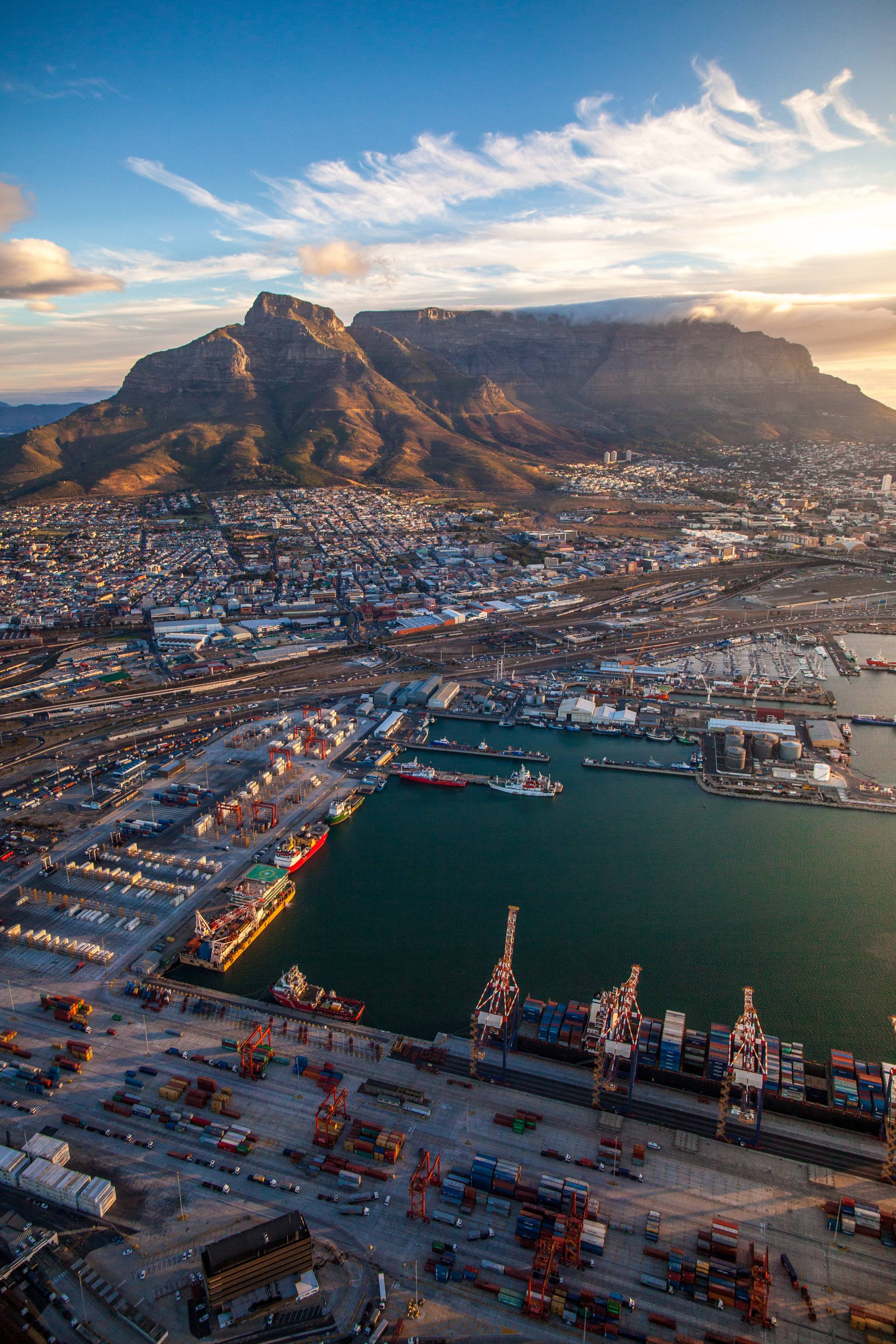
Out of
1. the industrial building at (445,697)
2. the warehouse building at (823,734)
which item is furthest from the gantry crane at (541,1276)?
the warehouse building at (823,734)

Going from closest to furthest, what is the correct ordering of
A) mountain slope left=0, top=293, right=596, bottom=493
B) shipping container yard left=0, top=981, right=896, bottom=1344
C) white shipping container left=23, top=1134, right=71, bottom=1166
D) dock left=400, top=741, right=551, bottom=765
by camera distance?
shipping container yard left=0, top=981, right=896, bottom=1344 → white shipping container left=23, top=1134, right=71, bottom=1166 → dock left=400, top=741, right=551, bottom=765 → mountain slope left=0, top=293, right=596, bottom=493

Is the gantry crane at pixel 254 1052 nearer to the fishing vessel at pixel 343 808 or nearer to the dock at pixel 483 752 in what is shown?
the fishing vessel at pixel 343 808

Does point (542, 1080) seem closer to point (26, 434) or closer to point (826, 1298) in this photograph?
point (826, 1298)

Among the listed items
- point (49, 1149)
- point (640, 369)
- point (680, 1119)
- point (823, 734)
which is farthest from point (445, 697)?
point (640, 369)

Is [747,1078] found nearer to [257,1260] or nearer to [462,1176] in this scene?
[462,1176]

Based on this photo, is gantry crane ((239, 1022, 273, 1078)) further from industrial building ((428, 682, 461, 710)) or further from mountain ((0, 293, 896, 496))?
mountain ((0, 293, 896, 496))

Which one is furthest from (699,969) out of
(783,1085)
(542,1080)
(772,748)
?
(772,748)

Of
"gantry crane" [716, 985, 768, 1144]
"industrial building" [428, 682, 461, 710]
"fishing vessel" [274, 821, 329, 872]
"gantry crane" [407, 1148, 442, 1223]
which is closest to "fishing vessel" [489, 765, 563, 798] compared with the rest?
"fishing vessel" [274, 821, 329, 872]
